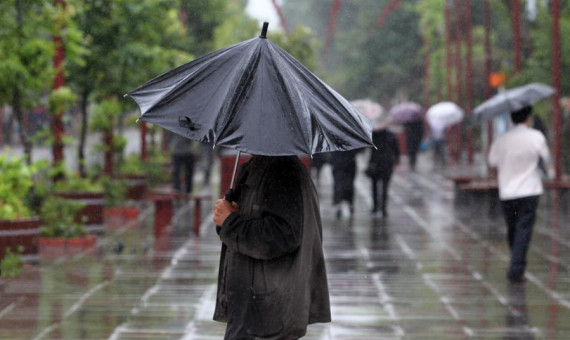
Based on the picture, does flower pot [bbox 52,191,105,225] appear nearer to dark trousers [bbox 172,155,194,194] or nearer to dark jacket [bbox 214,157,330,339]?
dark trousers [bbox 172,155,194,194]

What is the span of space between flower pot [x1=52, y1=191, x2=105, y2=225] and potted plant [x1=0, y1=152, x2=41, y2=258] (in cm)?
170

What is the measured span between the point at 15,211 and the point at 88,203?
259 centimetres

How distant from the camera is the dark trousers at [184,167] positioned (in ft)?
72.3

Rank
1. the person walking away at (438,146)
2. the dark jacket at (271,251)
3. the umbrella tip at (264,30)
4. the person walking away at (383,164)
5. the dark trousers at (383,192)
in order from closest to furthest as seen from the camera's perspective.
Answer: the dark jacket at (271,251) → the umbrella tip at (264,30) → the dark trousers at (383,192) → the person walking away at (383,164) → the person walking away at (438,146)

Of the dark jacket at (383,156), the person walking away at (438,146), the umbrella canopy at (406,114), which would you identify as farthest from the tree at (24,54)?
the umbrella canopy at (406,114)

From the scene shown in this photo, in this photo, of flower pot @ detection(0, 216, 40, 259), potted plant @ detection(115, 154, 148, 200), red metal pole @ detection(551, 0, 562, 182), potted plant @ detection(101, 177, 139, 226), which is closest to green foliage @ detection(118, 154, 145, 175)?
potted plant @ detection(115, 154, 148, 200)

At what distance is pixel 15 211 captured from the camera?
12570mm

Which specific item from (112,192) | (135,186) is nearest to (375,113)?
(135,186)

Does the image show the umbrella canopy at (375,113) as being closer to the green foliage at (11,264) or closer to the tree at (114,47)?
the tree at (114,47)

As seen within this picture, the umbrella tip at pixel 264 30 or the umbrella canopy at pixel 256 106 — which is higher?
the umbrella tip at pixel 264 30

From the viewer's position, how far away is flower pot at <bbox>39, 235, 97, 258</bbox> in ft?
45.2

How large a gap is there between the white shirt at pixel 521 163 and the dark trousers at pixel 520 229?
75mm

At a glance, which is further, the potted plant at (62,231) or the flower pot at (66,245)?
the potted plant at (62,231)

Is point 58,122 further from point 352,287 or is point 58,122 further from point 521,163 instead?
point 521,163
